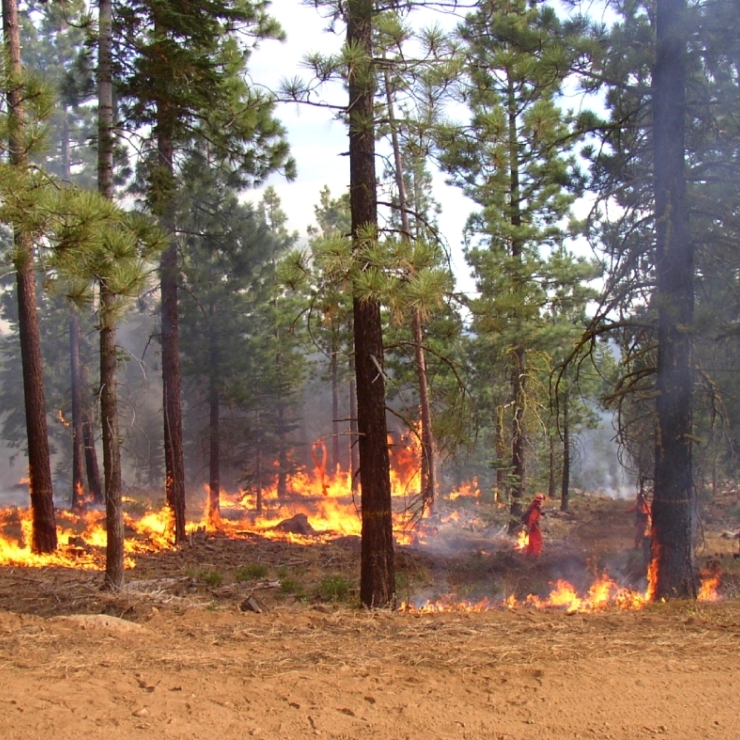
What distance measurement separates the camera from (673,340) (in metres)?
8.74

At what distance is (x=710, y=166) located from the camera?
342 inches

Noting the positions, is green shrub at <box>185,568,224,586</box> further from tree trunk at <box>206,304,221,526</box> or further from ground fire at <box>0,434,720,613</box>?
tree trunk at <box>206,304,221,526</box>

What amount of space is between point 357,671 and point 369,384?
12.6 ft

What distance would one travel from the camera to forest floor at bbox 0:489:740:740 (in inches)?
165

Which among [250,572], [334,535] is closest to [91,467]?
[334,535]

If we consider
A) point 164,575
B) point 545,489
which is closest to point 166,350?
point 164,575

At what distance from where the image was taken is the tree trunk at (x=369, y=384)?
817 cm

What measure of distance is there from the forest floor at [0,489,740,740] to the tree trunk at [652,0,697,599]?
795 millimetres

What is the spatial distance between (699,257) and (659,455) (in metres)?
3.41

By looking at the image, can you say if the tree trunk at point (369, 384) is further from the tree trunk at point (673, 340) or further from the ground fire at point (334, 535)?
the tree trunk at point (673, 340)

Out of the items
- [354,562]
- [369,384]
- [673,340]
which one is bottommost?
[354,562]

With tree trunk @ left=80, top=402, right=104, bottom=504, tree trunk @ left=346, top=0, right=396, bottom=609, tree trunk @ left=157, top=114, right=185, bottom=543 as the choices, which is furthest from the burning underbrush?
tree trunk @ left=80, top=402, right=104, bottom=504

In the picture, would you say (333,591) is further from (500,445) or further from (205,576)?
(500,445)

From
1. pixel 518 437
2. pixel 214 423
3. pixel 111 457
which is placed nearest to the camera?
pixel 111 457
